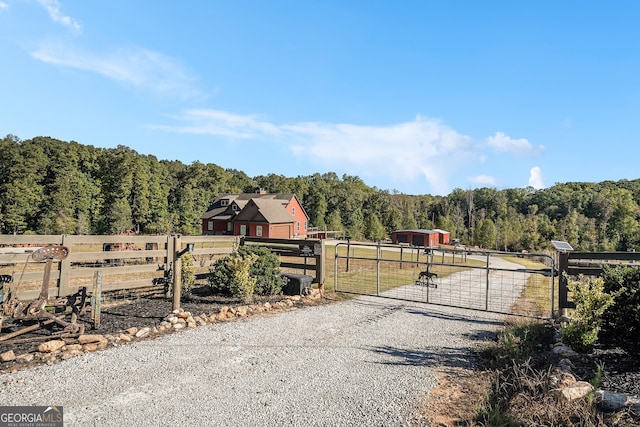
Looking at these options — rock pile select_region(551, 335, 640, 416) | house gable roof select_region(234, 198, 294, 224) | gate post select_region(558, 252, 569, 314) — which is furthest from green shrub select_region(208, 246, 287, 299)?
house gable roof select_region(234, 198, 294, 224)

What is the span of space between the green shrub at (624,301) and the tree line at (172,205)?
41.9m

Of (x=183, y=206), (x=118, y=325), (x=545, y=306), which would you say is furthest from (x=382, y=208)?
(x=118, y=325)

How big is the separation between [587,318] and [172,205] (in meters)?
56.8

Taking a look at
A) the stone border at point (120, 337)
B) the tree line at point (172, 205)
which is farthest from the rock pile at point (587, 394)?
the tree line at point (172, 205)

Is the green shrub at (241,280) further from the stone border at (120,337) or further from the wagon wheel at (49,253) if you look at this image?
the wagon wheel at (49,253)

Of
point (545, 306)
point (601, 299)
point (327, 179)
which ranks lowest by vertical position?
point (545, 306)

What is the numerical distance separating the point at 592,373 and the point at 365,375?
247 centimetres

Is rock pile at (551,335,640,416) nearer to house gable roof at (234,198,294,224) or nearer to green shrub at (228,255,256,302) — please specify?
green shrub at (228,255,256,302)

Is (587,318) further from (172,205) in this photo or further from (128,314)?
(172,205)

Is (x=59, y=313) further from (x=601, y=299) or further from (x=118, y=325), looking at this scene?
(x=601, y=299)

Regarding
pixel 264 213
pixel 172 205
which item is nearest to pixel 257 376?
pixel 264 213

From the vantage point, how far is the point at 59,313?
6477 mm

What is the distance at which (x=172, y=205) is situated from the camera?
55531mm

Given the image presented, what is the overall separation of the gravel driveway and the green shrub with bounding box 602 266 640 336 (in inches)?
73.5
